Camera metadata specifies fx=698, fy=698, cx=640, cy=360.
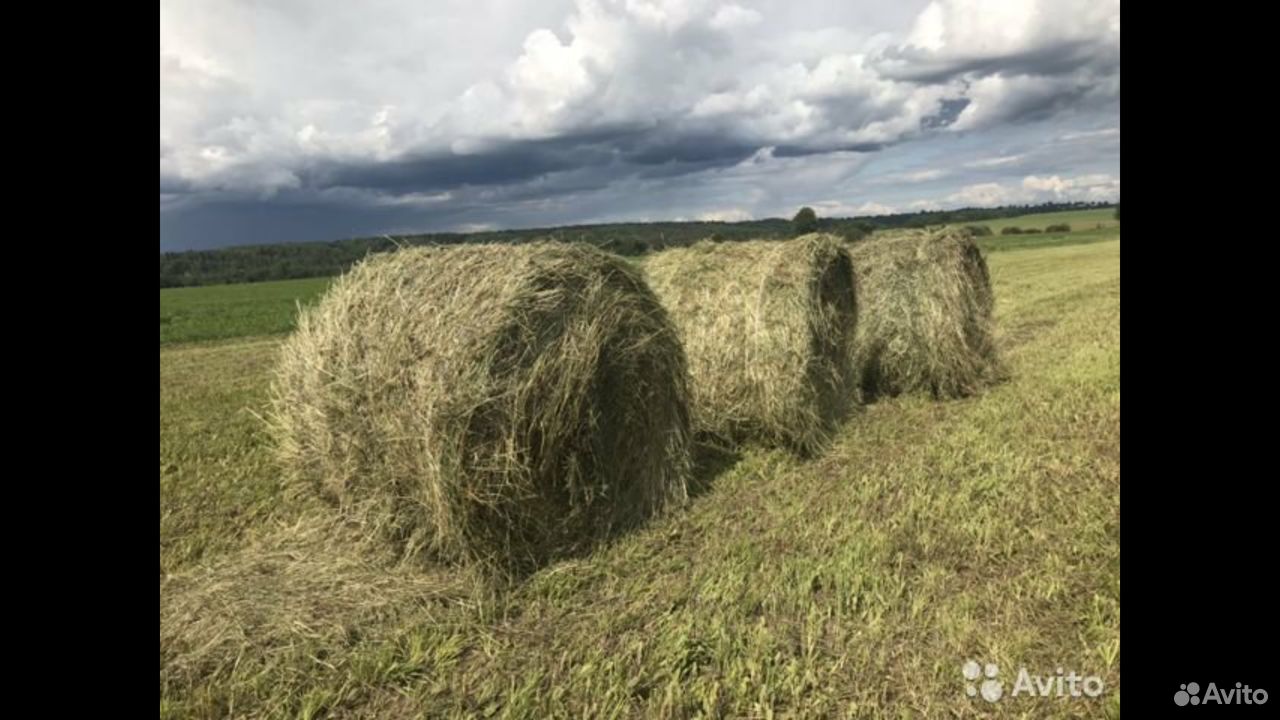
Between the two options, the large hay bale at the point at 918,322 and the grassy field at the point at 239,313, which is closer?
the large hay bale at the point at 918,322

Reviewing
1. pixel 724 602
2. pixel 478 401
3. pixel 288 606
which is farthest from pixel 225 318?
pixel 724 602

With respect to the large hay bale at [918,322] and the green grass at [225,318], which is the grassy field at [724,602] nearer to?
the large hay bale at [918,322]

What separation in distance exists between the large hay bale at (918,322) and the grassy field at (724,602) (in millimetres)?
2344

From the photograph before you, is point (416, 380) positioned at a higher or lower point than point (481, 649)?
higher

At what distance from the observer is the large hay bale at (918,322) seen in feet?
28.8

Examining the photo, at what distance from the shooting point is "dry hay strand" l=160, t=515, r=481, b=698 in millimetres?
3365

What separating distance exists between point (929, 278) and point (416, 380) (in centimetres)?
713

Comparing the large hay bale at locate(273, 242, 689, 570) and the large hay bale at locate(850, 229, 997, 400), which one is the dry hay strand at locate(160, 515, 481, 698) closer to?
the large hay bale at locate(273, 242, 689, 570)

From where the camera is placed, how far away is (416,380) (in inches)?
167

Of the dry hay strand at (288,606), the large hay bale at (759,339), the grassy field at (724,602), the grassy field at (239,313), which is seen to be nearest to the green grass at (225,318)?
the grassy field at (239,313)

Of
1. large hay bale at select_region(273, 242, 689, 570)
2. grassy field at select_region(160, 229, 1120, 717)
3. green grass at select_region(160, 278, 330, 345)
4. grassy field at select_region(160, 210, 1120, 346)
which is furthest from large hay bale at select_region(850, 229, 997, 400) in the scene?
green grass at select_region(160, 278, 330, 345)

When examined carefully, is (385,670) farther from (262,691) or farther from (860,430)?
(860,430)
